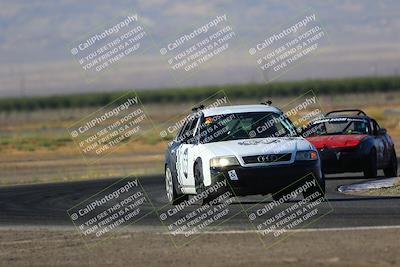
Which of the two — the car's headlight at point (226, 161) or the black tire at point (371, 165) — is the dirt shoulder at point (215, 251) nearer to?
the car's headlight at point (226, 161)

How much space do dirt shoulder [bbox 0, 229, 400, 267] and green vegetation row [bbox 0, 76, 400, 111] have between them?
133818mm

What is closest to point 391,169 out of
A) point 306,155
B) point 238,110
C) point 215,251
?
point 238,110

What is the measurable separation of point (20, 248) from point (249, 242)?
9.22 feet

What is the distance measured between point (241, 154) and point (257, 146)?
32 centimetres

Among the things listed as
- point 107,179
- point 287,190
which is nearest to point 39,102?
point 107,179

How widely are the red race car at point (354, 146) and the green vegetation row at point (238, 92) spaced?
123012 mm

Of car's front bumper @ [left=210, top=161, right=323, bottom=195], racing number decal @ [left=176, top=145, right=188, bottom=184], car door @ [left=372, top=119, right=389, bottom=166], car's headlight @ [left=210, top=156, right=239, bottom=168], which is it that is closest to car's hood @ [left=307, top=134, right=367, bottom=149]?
car door @ [left=372, top=119, right=389, bottom=166]

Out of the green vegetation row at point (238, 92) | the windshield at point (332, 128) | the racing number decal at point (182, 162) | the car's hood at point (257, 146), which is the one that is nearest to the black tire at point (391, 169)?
the windshield at point (332, 128)

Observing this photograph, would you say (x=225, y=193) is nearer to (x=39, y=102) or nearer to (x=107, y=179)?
(x=107, y=179)

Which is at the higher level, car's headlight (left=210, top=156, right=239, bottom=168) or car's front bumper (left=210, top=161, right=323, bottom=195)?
car's headlight (left=210, top=156, right=239, bottom=168)

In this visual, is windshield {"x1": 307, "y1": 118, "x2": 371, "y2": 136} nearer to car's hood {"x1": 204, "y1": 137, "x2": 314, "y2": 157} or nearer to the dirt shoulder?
car's hood {"x1": 204, "y1": 137, "x2": 314, "y2": 157}

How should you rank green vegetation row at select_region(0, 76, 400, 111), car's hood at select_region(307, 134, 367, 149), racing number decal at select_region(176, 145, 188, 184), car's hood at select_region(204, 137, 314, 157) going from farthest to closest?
green vegetation row at select_region(0, 76, 400, 111) → car's hood at select_region(307, 134, 367, 149) → racing number decal at select_region(176, 145, 188, 184) → car's hood at select_region(204, 137, 314, 157)

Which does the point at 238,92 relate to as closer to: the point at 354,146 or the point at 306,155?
the point at 354,146

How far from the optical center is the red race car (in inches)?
956
